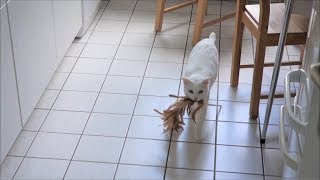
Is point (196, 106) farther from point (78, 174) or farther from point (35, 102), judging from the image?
point (35, 102)

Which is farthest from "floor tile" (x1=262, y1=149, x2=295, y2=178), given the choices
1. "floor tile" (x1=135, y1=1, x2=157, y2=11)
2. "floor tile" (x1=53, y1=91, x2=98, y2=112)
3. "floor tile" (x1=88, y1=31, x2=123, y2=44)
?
"floor tile" (x1=135, y1=1, x2=157, y2=11)

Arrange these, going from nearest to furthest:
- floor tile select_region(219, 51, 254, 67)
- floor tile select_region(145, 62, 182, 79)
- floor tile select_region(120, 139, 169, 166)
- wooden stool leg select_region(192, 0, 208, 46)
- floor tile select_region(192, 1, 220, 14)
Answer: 1. floor tile select_region(120, 139, 169, 166)
2. floor tile select_region(145, 62, 182, 79)
3. floor tile select_region(219, 51, 254, 67)
4. wooden stool leg select_region(192, 0, 208, 46)
5. floor tile select_region(192, 1, 220, 14)

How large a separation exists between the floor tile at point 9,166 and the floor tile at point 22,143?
4cm

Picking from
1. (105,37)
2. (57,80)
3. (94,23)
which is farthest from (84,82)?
(94,23)

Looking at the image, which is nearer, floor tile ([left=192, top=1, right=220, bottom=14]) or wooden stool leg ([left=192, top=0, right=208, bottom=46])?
wooden stool leg ([left=192, top=0, right=208, bottom=46])

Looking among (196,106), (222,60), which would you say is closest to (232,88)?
(222,60)

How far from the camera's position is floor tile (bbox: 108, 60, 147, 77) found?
286 centimetres

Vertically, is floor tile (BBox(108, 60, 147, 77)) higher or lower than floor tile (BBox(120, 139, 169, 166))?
higher

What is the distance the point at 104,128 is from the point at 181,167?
467 millimetres

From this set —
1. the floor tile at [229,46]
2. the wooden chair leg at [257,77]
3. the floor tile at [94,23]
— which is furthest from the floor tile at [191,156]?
the floor tile at [94,23]

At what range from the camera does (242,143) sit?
7.60 feet

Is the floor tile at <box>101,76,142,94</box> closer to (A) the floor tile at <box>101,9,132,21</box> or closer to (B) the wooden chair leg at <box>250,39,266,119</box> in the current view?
(B) the wooden chair leg at <box>250,39,266,119</box>

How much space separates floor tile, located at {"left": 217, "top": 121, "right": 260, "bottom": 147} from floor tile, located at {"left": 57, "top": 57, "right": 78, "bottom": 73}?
39.1 inches

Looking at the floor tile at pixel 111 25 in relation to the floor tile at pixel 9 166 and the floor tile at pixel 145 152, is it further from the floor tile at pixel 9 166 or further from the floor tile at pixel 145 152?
the floor tile at pixel 9 166
